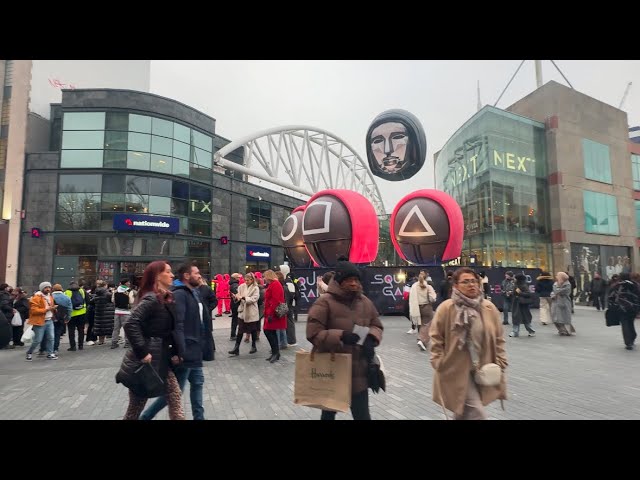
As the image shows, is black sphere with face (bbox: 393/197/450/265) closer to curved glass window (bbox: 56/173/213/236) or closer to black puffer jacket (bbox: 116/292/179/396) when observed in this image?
black puffer jacket (bbox: 116/292/179/396)

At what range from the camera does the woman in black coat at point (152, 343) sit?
326 cm

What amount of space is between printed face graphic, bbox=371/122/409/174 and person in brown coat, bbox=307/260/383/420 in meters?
13.9

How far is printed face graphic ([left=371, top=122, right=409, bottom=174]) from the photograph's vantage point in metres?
16.1

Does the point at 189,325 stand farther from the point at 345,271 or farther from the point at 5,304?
the point at 5,304

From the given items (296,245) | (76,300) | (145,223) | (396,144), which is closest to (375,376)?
(76,300)

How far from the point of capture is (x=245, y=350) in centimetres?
887

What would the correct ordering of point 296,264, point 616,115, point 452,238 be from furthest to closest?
1. point 616,115
2. point 296,264
3. point 452,238

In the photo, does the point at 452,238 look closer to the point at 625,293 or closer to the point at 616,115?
the point at 625,293

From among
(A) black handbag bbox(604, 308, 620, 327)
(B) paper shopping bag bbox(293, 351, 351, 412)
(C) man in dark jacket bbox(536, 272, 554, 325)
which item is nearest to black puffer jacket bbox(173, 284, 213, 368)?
(B) paper shopping bag bbox(293, 351, 351, 412)

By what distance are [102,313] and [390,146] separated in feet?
40.8

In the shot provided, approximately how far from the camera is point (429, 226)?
1363 centimetres

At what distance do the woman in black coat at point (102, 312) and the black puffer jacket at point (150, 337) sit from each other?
763 cm
